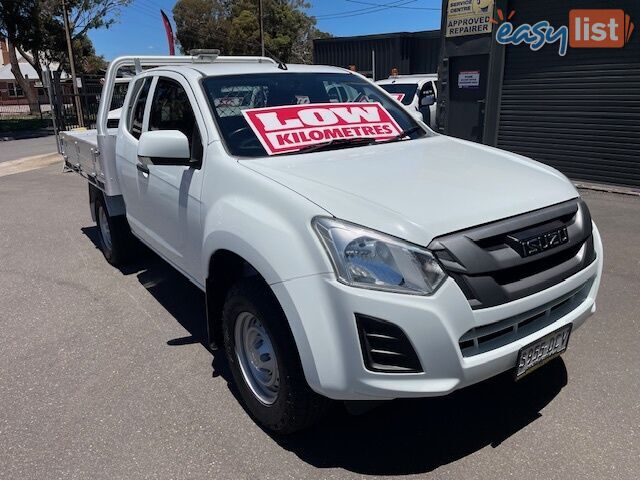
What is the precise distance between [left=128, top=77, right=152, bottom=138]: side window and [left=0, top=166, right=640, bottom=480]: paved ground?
4.74 feet

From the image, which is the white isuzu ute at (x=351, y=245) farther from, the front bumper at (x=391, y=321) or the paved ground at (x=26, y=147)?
the paved ground at (x=26, y=147)

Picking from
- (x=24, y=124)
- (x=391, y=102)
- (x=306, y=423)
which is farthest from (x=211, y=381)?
(x=24, y=124)

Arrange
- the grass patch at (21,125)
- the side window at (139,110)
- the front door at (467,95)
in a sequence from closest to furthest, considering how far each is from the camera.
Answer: the side window at (139,110) < the front door at (467,95) < the grass patch at (21,125)

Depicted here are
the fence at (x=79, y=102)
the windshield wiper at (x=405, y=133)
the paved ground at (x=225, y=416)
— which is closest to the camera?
the paved ground at (x=225, y=416)

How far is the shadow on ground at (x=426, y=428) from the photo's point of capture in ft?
8.43

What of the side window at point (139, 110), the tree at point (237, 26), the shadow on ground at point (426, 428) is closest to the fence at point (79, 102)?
the side window at point (139, 110)

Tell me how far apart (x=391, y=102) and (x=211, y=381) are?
240 centimetres

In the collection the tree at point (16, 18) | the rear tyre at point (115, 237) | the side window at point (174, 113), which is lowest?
the rear tyre at point (115, 237)

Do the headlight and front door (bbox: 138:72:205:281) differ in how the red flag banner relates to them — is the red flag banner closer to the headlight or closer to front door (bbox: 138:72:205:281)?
front door (bbox: 138:72:205:281)

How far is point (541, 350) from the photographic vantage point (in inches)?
96.1

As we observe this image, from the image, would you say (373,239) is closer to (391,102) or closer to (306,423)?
(306,423)

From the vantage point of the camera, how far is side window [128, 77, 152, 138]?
164 inches

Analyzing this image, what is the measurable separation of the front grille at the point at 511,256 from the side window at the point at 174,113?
1707mm

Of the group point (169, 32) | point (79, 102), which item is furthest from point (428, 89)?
point (79, 102)
